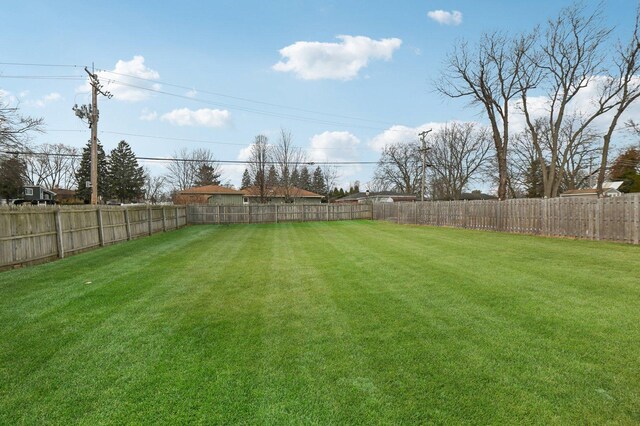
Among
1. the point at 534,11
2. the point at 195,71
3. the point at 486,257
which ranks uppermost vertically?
the point at 534,11

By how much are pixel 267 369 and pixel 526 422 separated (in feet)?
6.46

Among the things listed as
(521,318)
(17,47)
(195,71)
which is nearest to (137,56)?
(195,71)

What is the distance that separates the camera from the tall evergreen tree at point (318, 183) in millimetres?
72375

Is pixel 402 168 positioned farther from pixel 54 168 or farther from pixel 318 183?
pixel 54 168

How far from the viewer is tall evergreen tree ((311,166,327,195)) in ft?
237

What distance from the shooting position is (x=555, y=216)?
13.9m

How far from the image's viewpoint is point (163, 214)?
19.7 meters

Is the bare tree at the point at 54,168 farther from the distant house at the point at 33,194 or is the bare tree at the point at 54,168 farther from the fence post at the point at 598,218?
the fence post at the point at 598,218

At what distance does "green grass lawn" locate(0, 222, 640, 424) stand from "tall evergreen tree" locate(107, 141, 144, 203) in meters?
50.3

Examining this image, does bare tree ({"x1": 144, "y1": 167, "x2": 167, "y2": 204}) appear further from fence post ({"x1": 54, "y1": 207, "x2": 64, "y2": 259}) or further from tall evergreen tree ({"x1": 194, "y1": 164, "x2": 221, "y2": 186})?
fence post ({"x1": 54, "y1": 207, "x2": 64, "y2": 259})

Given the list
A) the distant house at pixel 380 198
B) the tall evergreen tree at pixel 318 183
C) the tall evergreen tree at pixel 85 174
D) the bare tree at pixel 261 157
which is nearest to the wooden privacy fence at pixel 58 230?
the bare tree at pixel 261 157

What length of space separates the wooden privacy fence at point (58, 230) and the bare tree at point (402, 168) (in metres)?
45.6

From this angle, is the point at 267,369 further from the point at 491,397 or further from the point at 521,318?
the point at 521,318

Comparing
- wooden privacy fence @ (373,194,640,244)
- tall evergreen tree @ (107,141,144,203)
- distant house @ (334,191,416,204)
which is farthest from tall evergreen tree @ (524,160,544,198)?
tall evergreen tree @ (107,141,144,203)
